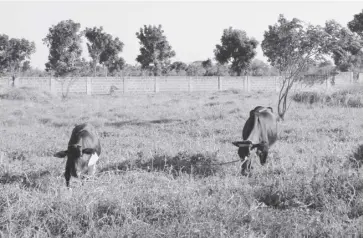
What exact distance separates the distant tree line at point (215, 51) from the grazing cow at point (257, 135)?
18.2ft

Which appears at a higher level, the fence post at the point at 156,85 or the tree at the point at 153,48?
the tree at the point at 153,48

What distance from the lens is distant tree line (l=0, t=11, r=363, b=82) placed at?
14.2 meters

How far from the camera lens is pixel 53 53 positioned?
26812mm

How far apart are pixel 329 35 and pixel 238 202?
9.96 metres

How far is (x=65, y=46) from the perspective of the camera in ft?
85.9

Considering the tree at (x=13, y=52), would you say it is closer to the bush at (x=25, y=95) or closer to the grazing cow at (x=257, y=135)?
the bush at (x=25, y=95)

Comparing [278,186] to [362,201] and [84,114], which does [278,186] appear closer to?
[362,201]

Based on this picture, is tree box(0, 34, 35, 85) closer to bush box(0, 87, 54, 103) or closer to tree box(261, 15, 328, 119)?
bush box(0, 87, 54, 103)

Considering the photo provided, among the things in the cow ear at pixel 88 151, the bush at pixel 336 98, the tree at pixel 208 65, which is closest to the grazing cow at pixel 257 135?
the cow ear at pixel 88 151

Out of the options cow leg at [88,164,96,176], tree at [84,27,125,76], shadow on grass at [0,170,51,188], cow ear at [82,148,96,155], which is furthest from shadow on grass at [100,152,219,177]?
tree at [84,27,125,76]

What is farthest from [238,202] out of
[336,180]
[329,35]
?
[329,35]

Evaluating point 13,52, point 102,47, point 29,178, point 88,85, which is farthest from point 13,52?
point 29,178

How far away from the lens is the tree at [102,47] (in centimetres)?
3791

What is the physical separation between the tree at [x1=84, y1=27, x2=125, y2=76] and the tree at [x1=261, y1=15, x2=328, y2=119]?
80.4ft
